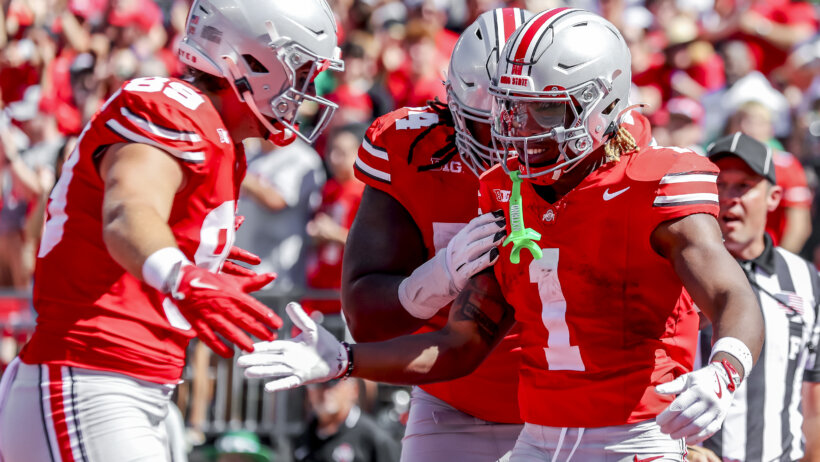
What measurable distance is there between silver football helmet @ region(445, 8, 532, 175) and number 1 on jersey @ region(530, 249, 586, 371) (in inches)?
18.1

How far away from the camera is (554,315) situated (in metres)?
3.08

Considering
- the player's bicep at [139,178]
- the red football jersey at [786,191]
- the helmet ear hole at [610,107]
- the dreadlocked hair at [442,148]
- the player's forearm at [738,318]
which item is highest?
the helmet ear hole at [610,107]

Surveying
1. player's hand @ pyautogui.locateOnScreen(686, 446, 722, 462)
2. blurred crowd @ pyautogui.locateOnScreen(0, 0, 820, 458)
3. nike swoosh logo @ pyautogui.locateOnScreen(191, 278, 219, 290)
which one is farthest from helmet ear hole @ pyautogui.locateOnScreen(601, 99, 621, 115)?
blurred crowd @ pyautogui.locateOnScreen(0, 0, 820, 458)

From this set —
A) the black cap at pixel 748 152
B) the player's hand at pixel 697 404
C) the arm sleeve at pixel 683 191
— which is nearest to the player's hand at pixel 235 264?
the arm sleeve at pixel 683 191

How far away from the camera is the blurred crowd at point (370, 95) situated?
690 cm

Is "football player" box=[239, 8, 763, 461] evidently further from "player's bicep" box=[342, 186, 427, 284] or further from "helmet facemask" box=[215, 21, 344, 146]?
"helmet facemask" box=[215, 21, 344, 146]

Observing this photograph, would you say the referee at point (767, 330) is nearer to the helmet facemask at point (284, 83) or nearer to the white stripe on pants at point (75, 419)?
the helmet facemask at point (284, 83)

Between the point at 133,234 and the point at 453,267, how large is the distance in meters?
0.93

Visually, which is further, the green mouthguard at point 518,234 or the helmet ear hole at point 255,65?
the helmet ear hole at point 255,65

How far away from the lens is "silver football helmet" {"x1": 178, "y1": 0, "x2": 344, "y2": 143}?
3.53 metres

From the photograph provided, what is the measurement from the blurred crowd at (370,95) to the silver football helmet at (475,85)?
2.88m

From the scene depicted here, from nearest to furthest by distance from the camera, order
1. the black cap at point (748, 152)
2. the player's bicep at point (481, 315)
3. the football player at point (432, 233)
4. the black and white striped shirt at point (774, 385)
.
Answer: the player's bicep at point (481, 315) → the football player at point (432, 233) → the black and white striped shirt at point (774, 385) → the black cap at point (748, 152)

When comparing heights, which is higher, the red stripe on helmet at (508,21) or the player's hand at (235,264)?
the red stripe on helmet at (508,21)

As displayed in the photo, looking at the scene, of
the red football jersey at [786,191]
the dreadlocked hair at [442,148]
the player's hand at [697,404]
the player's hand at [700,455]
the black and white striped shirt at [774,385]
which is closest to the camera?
the player's hand at [697,404]
